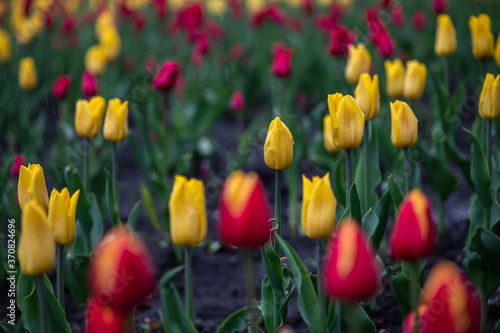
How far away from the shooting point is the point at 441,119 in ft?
8.11

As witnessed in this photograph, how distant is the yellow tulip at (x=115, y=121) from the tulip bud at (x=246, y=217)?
1.02 metres

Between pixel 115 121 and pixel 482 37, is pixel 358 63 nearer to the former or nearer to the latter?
pixel 482 37

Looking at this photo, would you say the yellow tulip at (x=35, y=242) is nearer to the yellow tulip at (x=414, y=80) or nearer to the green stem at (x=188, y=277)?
the green stem at (x=188, y=277)

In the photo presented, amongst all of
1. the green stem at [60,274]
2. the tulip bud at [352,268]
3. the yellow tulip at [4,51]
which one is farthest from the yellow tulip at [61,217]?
the yellow tulip at [4,51]

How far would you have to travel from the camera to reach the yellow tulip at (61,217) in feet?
4.32

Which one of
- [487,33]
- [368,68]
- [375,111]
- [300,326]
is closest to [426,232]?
[375,111]

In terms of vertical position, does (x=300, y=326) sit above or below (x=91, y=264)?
below

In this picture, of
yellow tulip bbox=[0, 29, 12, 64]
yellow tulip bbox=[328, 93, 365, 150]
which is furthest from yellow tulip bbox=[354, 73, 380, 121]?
yellow tulip bbox=[0, 29, 12, 64]

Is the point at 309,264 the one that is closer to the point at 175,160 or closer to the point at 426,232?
the point at 175,160

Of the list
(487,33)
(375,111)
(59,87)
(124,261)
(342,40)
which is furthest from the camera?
(59,87)

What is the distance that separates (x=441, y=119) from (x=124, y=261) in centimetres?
197

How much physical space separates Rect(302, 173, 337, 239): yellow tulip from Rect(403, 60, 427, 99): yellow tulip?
3.84 ft

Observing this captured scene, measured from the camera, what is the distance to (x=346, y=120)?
1.48m

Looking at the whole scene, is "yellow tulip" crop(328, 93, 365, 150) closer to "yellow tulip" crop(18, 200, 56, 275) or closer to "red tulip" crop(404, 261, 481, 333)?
"red tulip" crop(404, 261, 481, 333)
